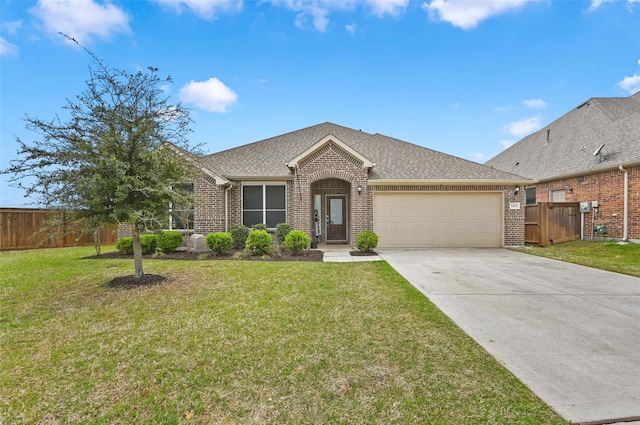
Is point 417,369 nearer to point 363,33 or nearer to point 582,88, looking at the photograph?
point 363,33

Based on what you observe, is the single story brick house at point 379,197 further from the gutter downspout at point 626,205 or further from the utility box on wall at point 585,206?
the gutter downspout at point 626,205

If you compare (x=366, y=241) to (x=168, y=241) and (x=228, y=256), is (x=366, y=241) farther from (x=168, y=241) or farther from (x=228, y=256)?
(x=168, y=241)

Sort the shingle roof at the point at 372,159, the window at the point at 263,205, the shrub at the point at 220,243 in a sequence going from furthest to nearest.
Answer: the window at the point at 263,205, the shingle roof at the point at 372,159, the shrub at the point at 220,243

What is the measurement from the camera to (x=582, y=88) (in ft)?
66.5

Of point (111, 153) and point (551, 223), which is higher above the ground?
point (111, 153)

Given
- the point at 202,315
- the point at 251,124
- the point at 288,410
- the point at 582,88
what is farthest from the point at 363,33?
the point at 582,88

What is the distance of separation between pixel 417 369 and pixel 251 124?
16.2 m

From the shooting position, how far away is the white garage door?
13.1m

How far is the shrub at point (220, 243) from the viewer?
10.8 meters

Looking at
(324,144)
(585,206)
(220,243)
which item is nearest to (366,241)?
(324,144)

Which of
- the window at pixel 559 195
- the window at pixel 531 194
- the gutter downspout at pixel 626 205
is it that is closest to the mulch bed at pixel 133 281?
the gutter downspout at pixel 626 205

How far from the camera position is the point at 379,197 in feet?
42.8

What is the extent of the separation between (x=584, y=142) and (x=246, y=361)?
812 inches

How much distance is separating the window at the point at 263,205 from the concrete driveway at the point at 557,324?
6117 millimetres
